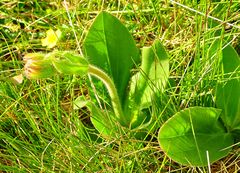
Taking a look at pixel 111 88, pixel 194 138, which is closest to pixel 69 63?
pixel 111 88

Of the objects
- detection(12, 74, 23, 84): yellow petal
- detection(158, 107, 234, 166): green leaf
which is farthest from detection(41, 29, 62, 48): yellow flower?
detection(158, 107, 234, 166): green leaf

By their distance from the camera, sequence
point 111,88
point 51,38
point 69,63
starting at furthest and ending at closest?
point 51,38, point 111,88, point 69,63

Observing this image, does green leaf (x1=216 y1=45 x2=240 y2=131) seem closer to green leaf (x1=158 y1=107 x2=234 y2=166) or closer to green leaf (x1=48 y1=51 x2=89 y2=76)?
green leaf (x1=158 y1=107 x2=234 y2=166)

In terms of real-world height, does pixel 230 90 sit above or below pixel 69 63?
below

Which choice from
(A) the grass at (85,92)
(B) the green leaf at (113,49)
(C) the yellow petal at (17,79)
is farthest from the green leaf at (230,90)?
(C) the yellow petal at (17,79)

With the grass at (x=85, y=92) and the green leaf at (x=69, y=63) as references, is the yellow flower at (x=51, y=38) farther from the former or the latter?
the green leaf at (x=69, y=63)

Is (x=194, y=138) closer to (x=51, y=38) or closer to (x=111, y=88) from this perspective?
(x=111, y=88)
